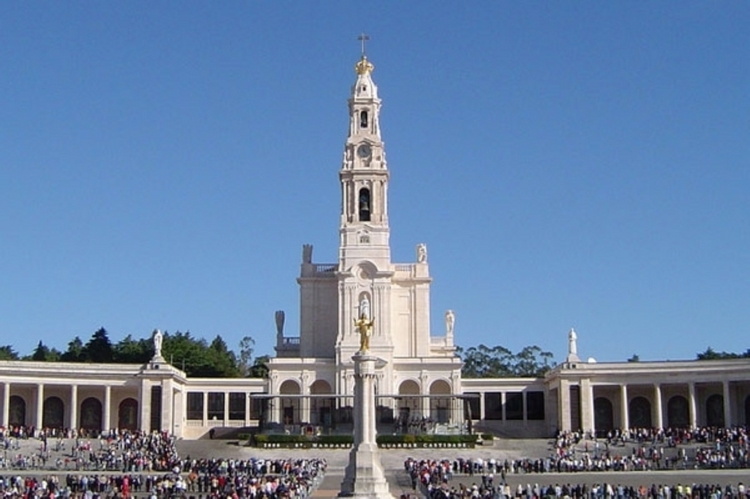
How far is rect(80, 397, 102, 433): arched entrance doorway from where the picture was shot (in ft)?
281

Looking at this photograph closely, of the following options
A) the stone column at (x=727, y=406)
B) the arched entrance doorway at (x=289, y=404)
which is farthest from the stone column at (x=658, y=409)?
the arched entrance doorway at (x=289, y=404)

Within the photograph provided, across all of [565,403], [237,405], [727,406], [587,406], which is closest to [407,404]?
[565,403]

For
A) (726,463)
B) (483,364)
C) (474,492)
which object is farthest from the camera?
(483,364)

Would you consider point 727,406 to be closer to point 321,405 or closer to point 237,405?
point 321,405

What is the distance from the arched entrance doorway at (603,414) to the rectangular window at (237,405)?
26.4 meters

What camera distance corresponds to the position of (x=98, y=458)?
65312 millimetres

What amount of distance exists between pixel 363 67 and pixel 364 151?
23.8 feet

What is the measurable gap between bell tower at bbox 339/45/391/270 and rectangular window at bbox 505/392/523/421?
13.7m

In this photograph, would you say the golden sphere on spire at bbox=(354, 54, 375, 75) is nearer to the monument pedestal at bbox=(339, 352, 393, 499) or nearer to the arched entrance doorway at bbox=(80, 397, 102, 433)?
the arched entrance doorway at bbox=(80, 397, 102, 433)

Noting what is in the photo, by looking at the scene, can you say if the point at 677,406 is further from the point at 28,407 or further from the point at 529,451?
the point at 28,407

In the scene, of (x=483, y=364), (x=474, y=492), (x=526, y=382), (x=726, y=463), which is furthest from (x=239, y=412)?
(x=483, y=364)

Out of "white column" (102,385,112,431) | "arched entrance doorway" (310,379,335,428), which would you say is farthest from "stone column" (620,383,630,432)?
"white column" (102,385,112,431)

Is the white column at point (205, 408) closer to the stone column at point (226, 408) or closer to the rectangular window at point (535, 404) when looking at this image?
the stone column at point (226, 408)

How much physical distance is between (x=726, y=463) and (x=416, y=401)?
2636cm
